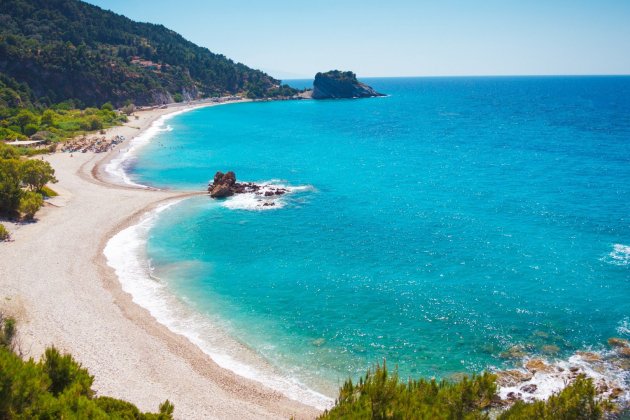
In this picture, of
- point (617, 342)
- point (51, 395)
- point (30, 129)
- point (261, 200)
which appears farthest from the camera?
point (30, 129)

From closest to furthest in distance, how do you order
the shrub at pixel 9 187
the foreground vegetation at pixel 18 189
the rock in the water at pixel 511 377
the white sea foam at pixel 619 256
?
the rock in the water at pixel 511 377
the white sea foam at pixel 619 256
the shrub at pixel 9 187
the foreground vegetation at pixel 18 189

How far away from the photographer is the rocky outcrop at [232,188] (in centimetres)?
6988

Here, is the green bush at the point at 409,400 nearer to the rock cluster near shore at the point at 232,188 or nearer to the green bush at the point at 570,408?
the green bush at the point at 570,408

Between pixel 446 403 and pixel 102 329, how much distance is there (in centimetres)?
2566

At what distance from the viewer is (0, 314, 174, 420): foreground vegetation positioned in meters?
18.6

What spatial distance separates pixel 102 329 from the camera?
33250 mm

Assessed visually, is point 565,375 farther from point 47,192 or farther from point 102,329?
point 47,192

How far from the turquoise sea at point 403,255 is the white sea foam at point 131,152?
3.48 meters

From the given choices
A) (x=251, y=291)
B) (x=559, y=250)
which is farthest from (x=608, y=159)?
(x=251, y=291)

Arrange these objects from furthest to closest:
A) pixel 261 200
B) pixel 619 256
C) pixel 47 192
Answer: pixel 261 200, pixel 47 192, pixel 619 256

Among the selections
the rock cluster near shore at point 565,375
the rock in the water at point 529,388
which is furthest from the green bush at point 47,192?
the rock in the water at point 529,388

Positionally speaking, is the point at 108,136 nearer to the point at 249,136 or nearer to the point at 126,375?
the point at 249,136

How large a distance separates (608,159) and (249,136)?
291 ft

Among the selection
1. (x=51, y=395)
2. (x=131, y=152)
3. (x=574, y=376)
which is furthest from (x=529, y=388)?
(x=131, y=152)
